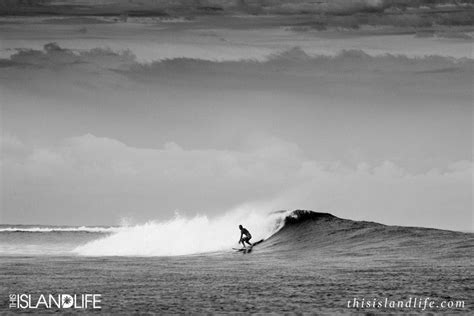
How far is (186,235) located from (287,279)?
2435 centimetres

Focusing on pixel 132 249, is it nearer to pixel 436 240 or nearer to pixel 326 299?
pixel 436 240

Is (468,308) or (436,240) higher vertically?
(436,240)

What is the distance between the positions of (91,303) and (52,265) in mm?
10904

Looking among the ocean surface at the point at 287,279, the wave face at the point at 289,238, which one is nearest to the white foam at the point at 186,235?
the wave face at the point at 289,238

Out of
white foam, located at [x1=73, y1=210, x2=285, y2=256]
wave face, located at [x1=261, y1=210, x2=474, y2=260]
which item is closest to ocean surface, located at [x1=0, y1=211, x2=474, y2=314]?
wave face, located at [x1=261, y1=210, x2=474, y2=260]

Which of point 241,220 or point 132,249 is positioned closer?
point 132,249

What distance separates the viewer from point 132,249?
39531 mm

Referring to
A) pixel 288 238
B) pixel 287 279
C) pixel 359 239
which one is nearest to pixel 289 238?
pixel 288 238

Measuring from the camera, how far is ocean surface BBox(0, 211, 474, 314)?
47.3ft

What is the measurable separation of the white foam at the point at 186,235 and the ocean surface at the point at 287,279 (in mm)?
8228

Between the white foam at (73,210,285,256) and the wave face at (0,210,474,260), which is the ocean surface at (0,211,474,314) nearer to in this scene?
the wave face at (0,210,474,260)

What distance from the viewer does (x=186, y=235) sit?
42531 millimetres

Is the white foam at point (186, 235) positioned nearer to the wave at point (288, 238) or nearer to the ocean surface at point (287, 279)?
the wave at point (288, 238)

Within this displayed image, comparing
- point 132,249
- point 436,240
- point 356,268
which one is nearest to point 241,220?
point 132,249
